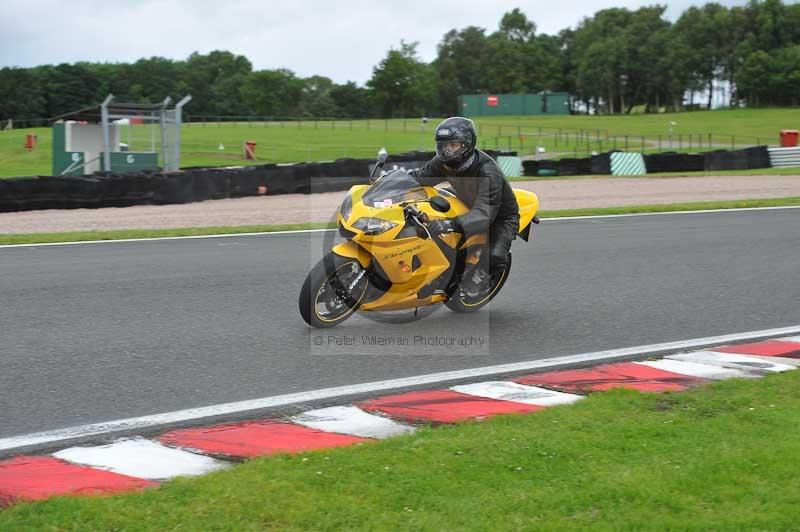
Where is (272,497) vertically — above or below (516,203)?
below

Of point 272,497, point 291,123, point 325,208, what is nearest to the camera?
point 272,497

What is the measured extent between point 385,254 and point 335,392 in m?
1.65

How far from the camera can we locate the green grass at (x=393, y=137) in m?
47.8

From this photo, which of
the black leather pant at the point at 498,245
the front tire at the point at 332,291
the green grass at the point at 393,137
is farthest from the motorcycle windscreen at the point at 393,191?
the green grass at the point at 393,137

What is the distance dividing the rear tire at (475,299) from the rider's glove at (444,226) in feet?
2.38

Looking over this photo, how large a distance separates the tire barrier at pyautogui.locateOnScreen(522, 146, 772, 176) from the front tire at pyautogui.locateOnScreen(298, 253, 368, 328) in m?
24.5

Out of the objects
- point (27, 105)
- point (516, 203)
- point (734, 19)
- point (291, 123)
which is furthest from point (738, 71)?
point (516, 203)

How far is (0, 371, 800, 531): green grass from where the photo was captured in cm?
364

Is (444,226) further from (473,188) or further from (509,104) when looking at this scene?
(509,104)

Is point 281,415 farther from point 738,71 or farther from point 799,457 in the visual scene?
point 738,71

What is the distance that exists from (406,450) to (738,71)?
13298 cm

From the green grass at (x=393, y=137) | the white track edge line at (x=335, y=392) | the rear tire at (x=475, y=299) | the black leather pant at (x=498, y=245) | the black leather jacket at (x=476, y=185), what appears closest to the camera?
the white track edge line at (x=335, y=392)

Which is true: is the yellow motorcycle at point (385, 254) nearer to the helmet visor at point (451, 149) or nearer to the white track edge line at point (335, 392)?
the helmet visor at point (451, 149)

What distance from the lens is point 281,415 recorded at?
5336 millimetres
